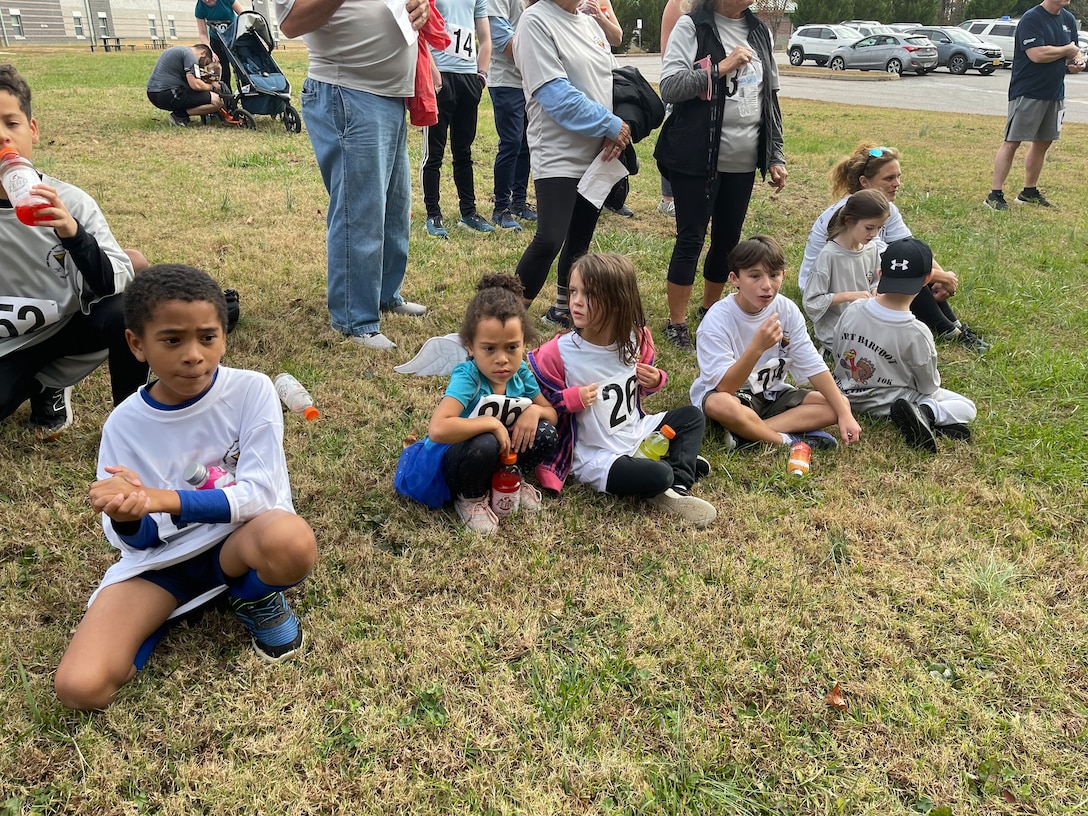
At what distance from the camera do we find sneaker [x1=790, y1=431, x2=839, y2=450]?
3.43m

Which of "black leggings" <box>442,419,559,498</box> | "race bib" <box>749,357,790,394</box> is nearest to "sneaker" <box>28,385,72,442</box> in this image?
"black leggings" <box>442,419,559,498</box>

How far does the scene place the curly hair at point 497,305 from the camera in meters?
2.63

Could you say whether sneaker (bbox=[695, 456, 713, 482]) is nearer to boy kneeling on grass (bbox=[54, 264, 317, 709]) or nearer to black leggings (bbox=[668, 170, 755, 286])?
black leggings (bbox=[668, 170, 755, 286])

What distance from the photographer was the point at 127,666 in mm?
2029

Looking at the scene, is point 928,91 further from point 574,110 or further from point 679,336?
point 574,110

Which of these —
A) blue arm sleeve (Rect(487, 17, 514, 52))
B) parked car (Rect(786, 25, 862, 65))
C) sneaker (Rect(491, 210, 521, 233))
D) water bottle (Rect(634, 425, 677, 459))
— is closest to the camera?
water bottle (Rect(634, 425, 677, 459))

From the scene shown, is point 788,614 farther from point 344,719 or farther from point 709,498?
point 344,719

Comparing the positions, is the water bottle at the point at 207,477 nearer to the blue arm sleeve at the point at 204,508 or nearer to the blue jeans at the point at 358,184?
the blue arm sleeve at the point at 204,508

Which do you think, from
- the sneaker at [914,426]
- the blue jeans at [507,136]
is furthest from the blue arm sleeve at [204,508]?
the blue jeans at [507,136]

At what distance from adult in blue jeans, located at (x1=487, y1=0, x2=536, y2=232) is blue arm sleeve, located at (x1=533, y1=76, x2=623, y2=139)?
86.3 inches

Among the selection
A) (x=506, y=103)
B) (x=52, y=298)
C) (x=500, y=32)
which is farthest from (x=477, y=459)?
(x=500, y=32)

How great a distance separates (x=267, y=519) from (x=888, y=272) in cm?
290

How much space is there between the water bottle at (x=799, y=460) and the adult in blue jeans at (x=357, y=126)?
6.96 feet

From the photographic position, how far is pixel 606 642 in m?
2.28
